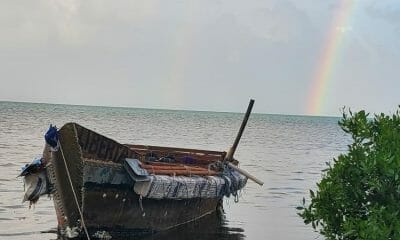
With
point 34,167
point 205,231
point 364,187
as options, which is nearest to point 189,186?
point 205,231

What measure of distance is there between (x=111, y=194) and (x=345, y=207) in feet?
24.6

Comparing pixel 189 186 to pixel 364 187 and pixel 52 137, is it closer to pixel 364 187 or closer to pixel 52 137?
pixel 52 137

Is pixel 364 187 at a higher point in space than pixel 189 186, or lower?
higher

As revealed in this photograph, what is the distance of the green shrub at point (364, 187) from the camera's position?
236 inches

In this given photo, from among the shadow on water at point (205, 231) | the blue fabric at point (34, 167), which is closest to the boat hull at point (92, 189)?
the blue fabric at point (34, 167)

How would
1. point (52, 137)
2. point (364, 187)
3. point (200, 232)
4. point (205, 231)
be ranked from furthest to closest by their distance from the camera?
point (205, 231) < point (200, 232) < point (52, 137) < point (364, 187)

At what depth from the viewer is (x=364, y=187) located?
645 centimetres

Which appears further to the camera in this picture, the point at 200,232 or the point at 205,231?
the point at 205,231

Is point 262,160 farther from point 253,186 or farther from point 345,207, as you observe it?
point 345,207

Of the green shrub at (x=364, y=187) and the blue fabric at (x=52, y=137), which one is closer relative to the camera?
the green shrub at (x=364, y=187)

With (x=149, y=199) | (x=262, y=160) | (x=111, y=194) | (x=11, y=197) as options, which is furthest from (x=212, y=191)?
(x=262, y=160)

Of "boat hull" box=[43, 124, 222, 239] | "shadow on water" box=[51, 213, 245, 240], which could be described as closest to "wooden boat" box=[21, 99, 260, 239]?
"boat hull" box=[43, 124, 222, 239]

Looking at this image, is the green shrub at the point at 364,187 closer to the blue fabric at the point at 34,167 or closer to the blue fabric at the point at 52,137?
the blue fabric at the point at 52,137

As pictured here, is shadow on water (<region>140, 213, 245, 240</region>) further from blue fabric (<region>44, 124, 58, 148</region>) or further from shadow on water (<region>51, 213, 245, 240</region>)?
blue fabric (<region>44, 124, 58, 148</region>)
